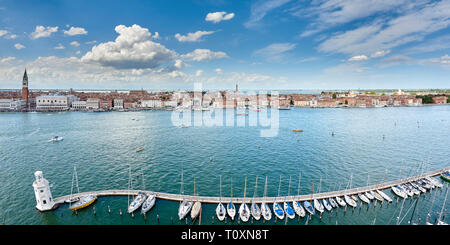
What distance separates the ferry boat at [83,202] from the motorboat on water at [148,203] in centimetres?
182

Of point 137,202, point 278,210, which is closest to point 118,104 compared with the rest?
point 137,202

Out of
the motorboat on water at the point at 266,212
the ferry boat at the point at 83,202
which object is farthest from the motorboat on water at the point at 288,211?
the ferry boat at the point at 83,202

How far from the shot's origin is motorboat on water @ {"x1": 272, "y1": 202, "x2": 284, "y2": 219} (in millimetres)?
6354

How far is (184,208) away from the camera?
6543mm

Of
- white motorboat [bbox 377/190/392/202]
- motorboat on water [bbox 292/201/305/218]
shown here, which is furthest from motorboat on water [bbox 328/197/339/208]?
white motorboat [bbox 377/190/392/202]

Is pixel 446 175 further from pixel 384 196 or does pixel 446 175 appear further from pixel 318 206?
pixel 318 206

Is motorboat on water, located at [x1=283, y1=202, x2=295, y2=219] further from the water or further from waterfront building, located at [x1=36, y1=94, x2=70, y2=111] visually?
waterfront building, located at [x1=36, y1=94, x2=70, y2=111]

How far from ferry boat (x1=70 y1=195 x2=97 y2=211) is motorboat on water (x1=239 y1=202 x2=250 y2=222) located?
192 inches

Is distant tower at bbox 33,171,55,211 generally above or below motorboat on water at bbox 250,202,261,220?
above

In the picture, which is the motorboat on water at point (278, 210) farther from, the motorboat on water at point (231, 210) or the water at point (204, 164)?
the motorboat on water at point (231, 210)

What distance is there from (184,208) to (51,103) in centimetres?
3945

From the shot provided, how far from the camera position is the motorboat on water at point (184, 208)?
249 inches

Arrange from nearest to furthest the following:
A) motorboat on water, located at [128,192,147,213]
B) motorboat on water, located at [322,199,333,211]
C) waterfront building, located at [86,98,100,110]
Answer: motorboat on water, located at [128,192,147,213] < motorboat on water, located at [322,199,333,211] < waterfront building, located at [86,98,100,110]
